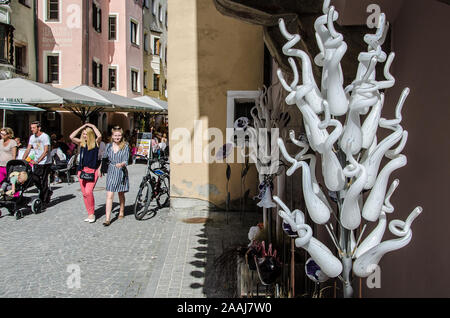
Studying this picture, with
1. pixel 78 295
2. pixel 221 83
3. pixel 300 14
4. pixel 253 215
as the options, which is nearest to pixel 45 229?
pixel 78 295

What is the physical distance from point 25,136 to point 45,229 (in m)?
13.1

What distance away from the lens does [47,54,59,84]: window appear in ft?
69.8

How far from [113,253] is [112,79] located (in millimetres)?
23241

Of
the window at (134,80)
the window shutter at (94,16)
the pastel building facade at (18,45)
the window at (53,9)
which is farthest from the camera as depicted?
the window at (134,80)

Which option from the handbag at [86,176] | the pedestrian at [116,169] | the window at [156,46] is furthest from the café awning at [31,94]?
the window at [156,46]

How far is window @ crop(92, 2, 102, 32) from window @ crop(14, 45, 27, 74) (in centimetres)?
569

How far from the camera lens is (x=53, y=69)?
21609mm

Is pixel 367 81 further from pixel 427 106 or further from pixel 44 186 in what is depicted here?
pixel 44 186

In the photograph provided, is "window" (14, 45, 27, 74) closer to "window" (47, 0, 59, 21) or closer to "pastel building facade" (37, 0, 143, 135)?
"pastel building facade" (37, 0, 143, 135)

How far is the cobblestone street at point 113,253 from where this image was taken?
15.3 ft

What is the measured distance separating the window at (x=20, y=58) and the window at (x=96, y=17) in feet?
18.7

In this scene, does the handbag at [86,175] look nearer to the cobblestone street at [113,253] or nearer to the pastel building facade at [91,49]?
the cobblestone street at [113,253]

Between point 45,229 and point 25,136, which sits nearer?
point 45,229

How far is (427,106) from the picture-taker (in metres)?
2.32
